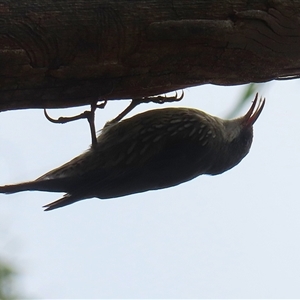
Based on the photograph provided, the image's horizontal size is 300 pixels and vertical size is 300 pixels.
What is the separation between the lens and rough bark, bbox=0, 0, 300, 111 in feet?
7.85

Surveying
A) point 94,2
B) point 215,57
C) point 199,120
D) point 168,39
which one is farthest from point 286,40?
point 199,120

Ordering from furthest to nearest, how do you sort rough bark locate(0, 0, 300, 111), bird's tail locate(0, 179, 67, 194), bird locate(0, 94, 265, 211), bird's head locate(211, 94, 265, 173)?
bird's head locate(211, 94, 265, 173) < bird locate(0, 94, 265, 211) < bird's tail locate(0, 179, 67, 194) < rough bark locate(0, 0, 300, 111)

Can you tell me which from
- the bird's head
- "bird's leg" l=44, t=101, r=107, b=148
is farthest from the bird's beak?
"bird's leg" l=44, t=101, r=107, b=148

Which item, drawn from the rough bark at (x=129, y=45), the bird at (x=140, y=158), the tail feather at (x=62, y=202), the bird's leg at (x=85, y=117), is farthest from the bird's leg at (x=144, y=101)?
the rough bark at (x=129, y=45)

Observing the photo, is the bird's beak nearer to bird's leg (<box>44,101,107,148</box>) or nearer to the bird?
the bird

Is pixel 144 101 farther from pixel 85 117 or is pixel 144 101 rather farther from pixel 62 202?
pixel 62 202

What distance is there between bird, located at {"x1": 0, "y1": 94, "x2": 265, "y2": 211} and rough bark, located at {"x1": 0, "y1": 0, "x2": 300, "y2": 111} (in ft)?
2.89

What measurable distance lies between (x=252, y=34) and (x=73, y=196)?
1626 millimetres

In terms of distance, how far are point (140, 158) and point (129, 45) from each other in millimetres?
1250

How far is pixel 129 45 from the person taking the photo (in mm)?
2533

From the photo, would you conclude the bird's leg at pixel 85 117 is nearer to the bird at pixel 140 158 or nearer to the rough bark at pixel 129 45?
the bird at pixel 140 158

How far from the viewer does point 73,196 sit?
3.50 meters

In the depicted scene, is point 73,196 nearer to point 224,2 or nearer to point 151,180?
point 151,180

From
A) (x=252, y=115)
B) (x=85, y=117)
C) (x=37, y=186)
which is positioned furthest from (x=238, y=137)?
(x=37, y=186)
